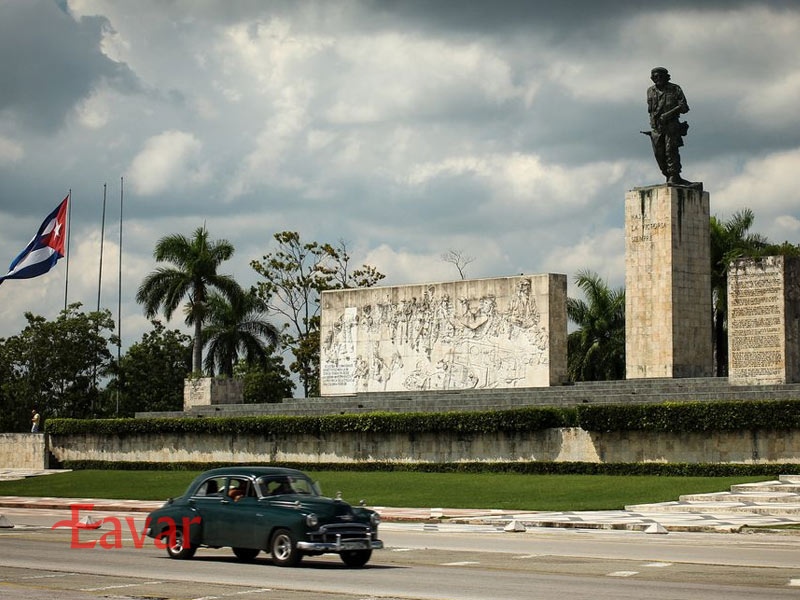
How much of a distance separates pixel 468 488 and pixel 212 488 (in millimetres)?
13049

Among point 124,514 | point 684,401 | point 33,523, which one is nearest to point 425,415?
point 684,401

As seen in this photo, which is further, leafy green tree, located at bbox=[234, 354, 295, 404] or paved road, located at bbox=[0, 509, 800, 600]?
leafy green tree, located at bbox=[234, 354, 295, 404]

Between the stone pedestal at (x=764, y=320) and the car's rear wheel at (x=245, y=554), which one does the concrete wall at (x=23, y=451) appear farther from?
the car's rear wheel at (x=245, y=554)

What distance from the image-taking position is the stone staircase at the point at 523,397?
28969 mm

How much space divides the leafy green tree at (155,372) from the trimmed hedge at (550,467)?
16.7m

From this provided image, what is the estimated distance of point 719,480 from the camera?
25.9 metres

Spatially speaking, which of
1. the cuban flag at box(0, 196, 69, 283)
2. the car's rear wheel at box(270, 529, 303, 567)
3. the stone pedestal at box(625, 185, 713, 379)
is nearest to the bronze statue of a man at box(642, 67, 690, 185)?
the stone pedestal at box(625, 185, 713, 379)

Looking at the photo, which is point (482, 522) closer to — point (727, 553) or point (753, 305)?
point (727, 553)

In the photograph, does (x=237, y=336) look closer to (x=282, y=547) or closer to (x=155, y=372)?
(x=155, y=372)

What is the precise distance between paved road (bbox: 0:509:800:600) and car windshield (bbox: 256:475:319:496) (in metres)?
0.83

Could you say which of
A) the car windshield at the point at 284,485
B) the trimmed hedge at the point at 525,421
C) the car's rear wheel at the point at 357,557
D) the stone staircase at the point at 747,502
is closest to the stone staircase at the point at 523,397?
the trimmed hedge at the point at 525,421

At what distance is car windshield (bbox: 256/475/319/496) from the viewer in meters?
14.5

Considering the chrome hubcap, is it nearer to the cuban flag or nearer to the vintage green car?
the vintage green car

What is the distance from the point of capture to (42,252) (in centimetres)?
3195
